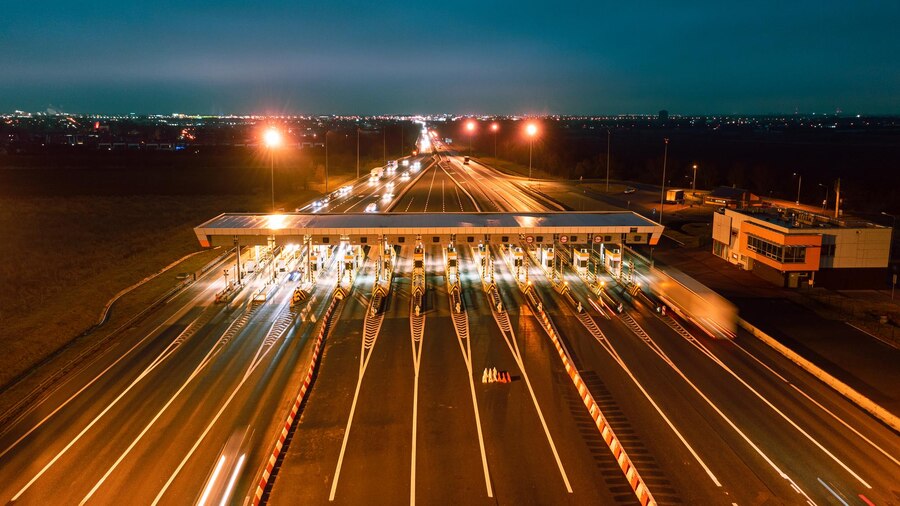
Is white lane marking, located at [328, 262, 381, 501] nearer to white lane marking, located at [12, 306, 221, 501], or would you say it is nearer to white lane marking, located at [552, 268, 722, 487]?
white lane marking, located at [12, 306, 221, 501]

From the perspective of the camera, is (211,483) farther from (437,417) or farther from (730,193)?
(730,193)

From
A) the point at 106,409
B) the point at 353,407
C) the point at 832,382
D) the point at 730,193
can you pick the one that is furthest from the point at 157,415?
the point at 730,193

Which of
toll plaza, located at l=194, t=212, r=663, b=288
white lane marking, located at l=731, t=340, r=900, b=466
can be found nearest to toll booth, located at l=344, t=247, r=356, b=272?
toll plaza, located at l=194, t=212, r=663, b=288

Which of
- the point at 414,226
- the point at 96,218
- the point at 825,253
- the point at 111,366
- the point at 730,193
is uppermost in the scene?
the point at 730,193

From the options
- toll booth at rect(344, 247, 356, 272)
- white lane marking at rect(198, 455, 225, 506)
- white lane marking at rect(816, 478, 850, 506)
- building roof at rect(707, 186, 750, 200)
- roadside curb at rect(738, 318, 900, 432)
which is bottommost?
→ white lane marking at rect(198, 455, 225, 506)

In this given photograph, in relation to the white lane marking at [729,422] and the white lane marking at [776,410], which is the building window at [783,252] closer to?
the white lane marking at [776,410]

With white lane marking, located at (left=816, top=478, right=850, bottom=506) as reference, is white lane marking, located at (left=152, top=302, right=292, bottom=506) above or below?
below

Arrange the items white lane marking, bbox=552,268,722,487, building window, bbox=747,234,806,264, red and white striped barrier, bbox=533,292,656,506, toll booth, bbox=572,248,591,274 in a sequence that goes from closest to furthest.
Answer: red and white striped barrier, bbox=533,292,656,506, white lane marking, bbox=552,268,722,487, building window, bbox=747,234,806,264, toll booth, bbox=572,248,591,274
